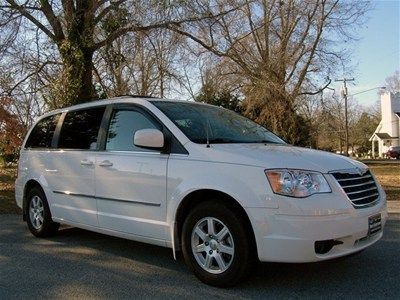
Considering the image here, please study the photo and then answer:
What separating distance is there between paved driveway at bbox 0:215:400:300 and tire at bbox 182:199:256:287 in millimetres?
147

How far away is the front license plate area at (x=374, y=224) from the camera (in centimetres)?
485

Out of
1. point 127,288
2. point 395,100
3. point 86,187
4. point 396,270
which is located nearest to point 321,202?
point 396,270

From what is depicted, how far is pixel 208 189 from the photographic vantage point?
194 inches

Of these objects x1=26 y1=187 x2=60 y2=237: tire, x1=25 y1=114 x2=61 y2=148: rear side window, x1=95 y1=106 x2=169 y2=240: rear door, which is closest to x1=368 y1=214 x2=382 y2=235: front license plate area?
x1=95 y1=106 x2=169 y2=240: rear door

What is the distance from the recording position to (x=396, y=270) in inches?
213

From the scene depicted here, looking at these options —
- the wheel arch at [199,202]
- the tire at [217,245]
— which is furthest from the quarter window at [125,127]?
→ the tire at [217,245]

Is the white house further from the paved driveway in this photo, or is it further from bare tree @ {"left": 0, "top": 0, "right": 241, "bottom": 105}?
the paved driveway

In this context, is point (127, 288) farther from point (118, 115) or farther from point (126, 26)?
point (126, 26)

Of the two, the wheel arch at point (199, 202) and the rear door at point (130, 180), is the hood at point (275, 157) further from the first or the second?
the rear door at point (130, 180)

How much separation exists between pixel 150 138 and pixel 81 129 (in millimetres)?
1769

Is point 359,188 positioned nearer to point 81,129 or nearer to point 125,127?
point 125,127

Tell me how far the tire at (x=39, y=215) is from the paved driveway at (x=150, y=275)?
1.08 feet

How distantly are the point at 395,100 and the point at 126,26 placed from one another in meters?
77.0

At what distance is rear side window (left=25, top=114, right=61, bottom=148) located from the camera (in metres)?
7.38
